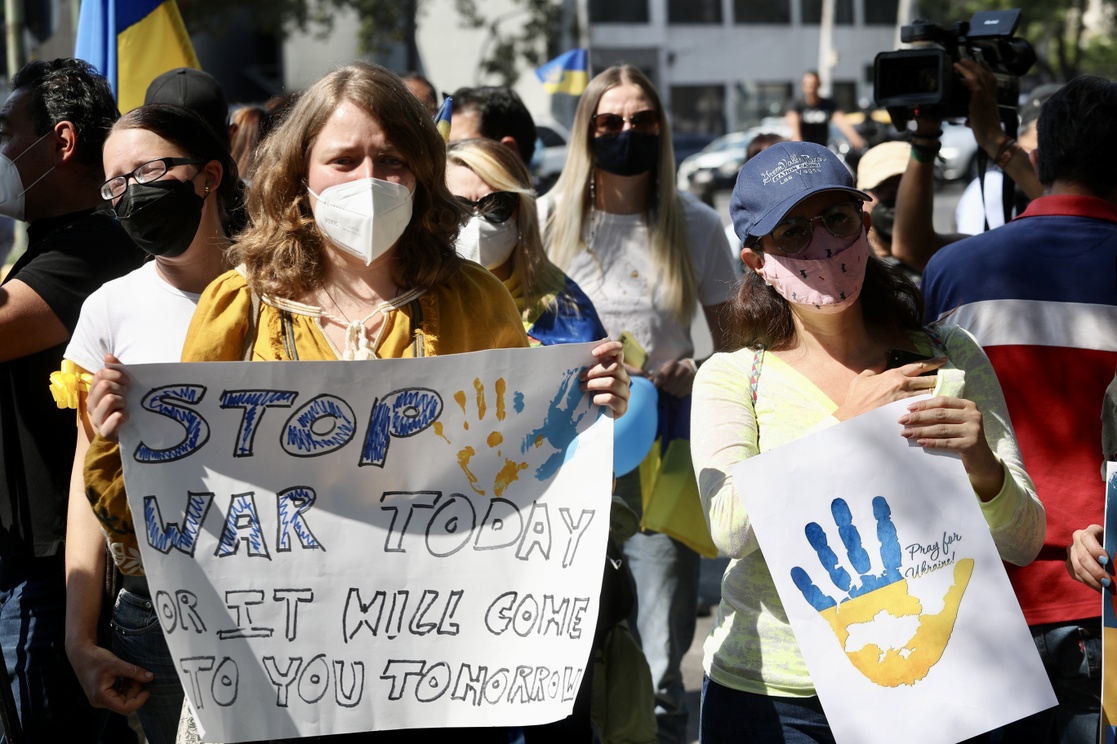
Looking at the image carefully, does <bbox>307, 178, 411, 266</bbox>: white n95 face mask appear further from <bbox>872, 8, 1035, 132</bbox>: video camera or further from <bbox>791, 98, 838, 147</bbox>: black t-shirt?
<bbox>791, 98, 838, 147</bbox>: black t-shirt

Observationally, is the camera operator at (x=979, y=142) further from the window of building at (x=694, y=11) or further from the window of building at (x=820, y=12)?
the window of building at (x=820, y=12)

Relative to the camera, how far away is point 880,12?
4841cm

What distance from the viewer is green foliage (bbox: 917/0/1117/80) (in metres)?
32.9

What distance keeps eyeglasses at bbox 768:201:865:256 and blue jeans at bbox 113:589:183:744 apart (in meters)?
1.46

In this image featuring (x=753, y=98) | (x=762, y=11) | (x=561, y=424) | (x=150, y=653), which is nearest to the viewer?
(x=561, y=424)

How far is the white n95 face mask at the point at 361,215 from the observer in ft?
7.70

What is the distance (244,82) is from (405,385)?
3659 cm

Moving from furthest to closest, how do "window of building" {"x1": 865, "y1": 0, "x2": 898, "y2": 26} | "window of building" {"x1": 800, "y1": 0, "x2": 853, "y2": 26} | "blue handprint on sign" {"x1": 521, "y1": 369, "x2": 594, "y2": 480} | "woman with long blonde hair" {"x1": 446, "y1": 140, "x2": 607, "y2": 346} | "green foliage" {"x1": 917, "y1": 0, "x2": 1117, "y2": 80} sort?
"window of building" {"x1": 865, "y1": 0, "x2": 898, "y2": 26}, "window of building" {"x1": 800, "y1": 0, "x2": 853, "y2": 26}, "green foliage" {"x1": 917, "y1": 0, "x2": 1117, "y2": 80}, "woman with long blonde hair" {"x1": 446, "y1": 140, "x2": 607, "y2": 346}, "blue handprint on sign" {"x1": 521, "y1": 369, "x2": 594, "y2": 480}

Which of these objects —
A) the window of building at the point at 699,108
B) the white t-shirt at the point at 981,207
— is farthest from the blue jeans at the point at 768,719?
the window of building at the point at 699,108

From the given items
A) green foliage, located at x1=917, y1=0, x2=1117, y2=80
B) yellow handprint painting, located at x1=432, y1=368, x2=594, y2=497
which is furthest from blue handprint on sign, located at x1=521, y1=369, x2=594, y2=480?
green foliage, located at x1=917, y1=0, x2=1117, y2=80

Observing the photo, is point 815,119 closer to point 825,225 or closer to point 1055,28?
point 825,225

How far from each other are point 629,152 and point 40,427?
2.23 metres

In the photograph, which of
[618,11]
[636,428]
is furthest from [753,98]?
[636,428]

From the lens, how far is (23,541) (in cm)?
293
